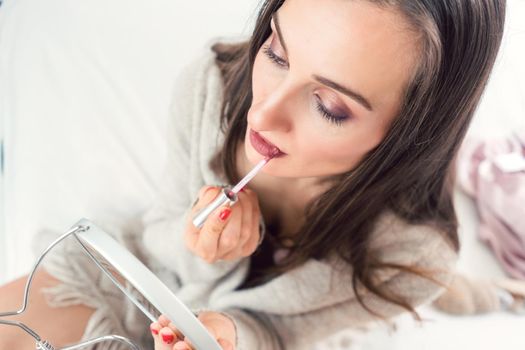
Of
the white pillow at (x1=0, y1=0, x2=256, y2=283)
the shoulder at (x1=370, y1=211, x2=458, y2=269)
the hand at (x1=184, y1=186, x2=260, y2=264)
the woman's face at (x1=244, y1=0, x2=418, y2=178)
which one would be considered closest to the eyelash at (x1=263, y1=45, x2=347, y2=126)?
the woman's face at (x1=244, y1=0, x2=418, y2=178)

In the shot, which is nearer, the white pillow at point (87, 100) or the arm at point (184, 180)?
the arm at point (184, 180)

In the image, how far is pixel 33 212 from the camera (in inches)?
31.9

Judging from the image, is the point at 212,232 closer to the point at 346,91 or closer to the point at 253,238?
the point at 253,238

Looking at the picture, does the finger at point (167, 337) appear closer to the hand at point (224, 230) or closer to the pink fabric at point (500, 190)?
the hand at point (224, 230)

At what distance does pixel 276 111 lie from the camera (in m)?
0.47

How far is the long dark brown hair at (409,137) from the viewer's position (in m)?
0.44

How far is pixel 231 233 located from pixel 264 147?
117 mm

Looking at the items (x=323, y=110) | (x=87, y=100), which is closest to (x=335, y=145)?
(x=323, y=110)

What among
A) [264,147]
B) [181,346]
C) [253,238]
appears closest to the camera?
[181,346]

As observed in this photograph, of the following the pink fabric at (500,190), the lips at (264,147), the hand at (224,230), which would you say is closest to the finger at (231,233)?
the hand at (224,230)

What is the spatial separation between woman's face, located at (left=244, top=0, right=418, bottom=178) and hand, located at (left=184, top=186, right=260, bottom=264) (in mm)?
99

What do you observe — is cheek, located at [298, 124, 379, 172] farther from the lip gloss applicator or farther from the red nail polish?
the red nail polish

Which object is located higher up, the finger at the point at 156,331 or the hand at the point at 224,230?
the finger at the point at 156,331

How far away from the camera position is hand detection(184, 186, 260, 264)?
57cm
